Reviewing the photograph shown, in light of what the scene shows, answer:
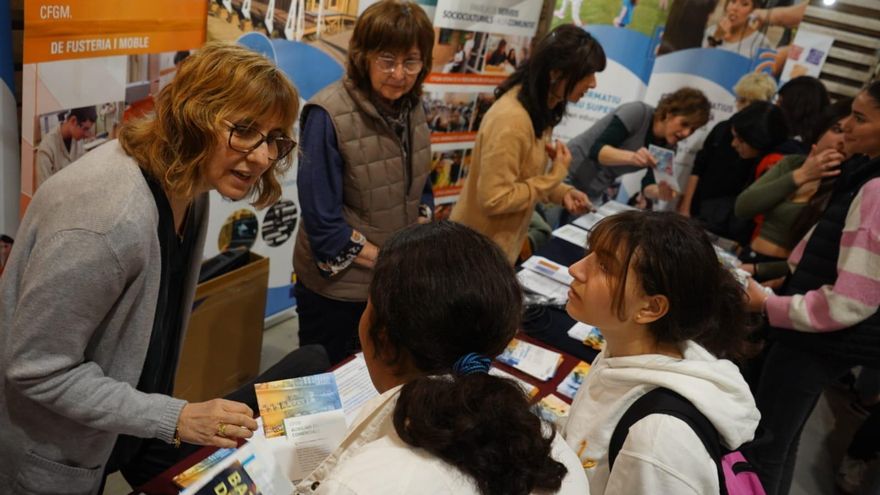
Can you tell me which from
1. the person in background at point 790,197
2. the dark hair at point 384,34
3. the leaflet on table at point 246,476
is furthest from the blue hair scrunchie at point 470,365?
the person in background at point 790,197

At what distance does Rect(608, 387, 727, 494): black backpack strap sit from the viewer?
1.23m

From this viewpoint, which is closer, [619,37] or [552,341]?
[552,341]

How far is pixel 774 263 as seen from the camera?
306 centimetres

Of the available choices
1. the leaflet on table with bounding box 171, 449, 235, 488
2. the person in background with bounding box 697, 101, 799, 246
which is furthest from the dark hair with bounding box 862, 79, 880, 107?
the leaflet on table with bounding box 171, 449, 235, 488

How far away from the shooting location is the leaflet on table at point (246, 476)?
4.47 ft

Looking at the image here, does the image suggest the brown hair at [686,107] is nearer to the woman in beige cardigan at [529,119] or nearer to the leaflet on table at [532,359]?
the woman in beige cardigan at [529,119]

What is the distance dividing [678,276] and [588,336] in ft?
3.32

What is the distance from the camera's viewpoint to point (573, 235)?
3340mm

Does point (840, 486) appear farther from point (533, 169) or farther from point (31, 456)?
point (31, 456)

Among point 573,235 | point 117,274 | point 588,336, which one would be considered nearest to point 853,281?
point 588,336

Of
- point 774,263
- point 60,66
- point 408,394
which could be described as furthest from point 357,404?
point 774,263

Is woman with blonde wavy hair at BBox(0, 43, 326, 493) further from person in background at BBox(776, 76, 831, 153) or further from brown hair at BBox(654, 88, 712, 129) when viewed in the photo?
person in background at BBox(776, 76, 831, 153)

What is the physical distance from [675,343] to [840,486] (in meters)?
2.51

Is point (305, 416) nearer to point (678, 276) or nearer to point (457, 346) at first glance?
point (457, 346)
